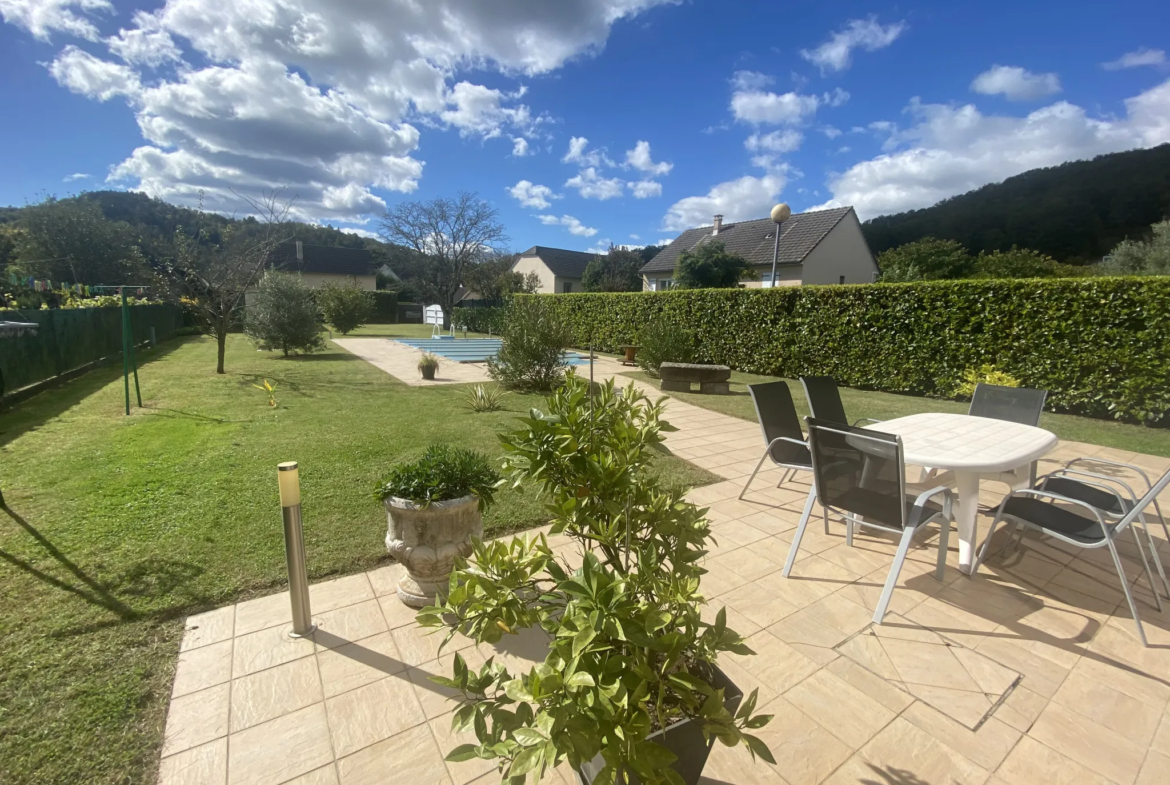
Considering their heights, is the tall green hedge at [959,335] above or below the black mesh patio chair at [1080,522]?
above

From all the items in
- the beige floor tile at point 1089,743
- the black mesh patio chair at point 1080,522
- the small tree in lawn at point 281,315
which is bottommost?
the beige floor tile at point 1089,743

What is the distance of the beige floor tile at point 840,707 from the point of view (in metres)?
1.75

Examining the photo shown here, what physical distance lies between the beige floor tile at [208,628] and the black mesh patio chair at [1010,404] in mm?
5534

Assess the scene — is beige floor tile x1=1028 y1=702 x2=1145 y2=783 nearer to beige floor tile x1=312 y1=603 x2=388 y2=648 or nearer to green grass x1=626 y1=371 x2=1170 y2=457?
beige floor tile x1=312 y1=603 x2=388 y2=648

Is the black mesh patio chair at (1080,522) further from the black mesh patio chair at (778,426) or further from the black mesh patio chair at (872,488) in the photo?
the black mesh patio chair at (778,426)

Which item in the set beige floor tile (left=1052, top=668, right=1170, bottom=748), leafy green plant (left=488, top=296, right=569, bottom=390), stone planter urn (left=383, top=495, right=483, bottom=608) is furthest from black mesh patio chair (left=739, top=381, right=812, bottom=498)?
leafy green plant (left=488, top=296, right=569, bottom=390)

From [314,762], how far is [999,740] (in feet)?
7.97

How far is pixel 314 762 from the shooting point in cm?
160

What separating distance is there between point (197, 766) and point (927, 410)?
30.9 feet

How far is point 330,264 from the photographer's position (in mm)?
44219

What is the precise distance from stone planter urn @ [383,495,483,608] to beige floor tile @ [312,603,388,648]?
222mm

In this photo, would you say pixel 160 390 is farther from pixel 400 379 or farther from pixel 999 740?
pixel 999 740

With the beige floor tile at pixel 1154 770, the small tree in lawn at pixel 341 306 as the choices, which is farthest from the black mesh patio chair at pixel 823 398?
the small tree in lawn at pixel 341 306

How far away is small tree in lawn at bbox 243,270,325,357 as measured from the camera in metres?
13.3
